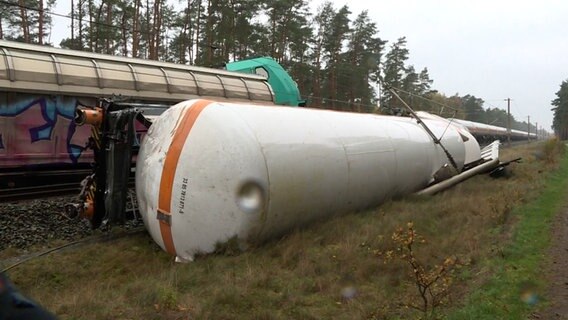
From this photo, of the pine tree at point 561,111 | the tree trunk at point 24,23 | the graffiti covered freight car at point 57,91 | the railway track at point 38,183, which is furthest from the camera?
the pine tree at point 561,111

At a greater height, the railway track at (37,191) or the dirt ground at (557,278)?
the railway track at (37,191)

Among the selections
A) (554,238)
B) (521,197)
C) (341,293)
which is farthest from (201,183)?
(521,197)

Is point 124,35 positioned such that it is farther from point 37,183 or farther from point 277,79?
point 37,183

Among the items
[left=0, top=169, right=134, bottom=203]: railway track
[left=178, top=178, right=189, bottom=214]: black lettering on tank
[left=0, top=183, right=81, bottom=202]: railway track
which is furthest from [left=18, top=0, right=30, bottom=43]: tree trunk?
[left=178, top=178, right=189, bottom=214]: black lettering on tank

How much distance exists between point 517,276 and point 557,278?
0.56 metres

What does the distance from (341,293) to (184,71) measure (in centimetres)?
1050

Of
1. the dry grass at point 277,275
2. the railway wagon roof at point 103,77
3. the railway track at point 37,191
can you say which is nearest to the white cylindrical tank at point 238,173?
the dry grass at point 277,275

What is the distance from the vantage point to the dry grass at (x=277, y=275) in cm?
463

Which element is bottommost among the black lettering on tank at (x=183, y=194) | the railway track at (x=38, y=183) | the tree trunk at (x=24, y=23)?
the railway track at (x=38, y=183)

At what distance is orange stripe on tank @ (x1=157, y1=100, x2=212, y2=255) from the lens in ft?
20.5

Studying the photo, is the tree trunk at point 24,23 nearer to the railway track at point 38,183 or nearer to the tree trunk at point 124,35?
the tree trunk at point 124,35

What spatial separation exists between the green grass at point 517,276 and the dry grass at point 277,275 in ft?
0.59

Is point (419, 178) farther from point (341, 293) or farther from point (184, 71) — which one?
point (184, 71)

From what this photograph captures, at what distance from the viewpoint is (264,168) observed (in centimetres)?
617
